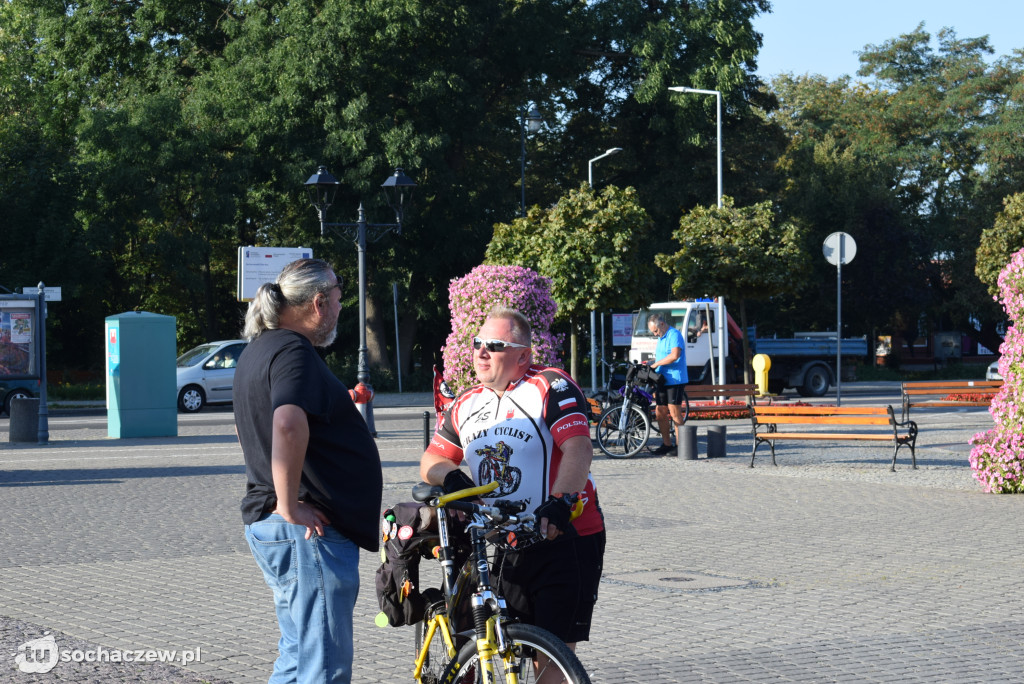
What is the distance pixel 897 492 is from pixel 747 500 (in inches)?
68.0

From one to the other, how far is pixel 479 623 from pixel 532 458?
0.75m

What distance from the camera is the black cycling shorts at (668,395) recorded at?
A: 16797 millimetres

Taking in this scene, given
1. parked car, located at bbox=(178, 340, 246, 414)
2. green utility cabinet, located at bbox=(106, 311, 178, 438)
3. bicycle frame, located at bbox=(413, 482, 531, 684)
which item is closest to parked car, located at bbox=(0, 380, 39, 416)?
parked car, located at bbox=(178, 340, 246, 414)

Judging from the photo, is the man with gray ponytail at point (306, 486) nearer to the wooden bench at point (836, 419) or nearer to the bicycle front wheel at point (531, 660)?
the bicycle front wheel at point (531, 660)

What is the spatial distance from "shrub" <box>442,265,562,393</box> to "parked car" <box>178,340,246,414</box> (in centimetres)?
1256

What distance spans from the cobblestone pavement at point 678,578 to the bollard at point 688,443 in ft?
3.86

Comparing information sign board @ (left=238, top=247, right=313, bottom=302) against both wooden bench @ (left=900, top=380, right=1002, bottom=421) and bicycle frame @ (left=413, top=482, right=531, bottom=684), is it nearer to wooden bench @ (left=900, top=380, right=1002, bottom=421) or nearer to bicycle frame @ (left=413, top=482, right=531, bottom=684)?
wooden bench @ (left=900, top=380, right=1002, bottom=421)

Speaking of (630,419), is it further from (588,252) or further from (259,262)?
(259,262)

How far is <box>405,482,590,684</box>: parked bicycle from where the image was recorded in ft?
11.7

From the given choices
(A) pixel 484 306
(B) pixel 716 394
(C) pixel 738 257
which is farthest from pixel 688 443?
(C) pixel 738 257

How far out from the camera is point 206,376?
2961 cm

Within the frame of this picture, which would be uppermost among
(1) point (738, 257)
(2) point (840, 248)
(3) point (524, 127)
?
(3) point (524, 127)

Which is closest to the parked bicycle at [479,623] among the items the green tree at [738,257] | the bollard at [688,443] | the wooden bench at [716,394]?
the bollard at [688,443]

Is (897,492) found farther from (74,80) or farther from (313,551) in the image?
(74,80)
